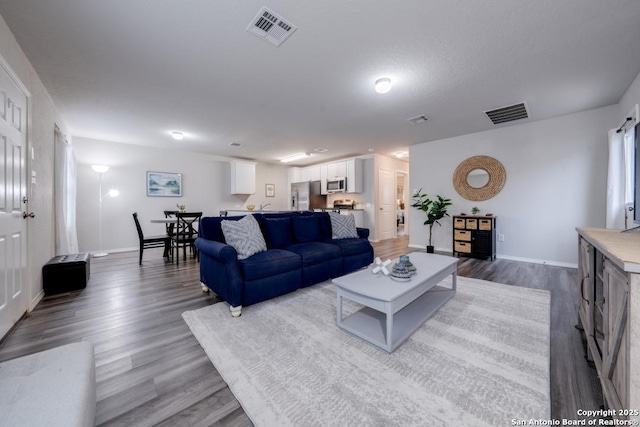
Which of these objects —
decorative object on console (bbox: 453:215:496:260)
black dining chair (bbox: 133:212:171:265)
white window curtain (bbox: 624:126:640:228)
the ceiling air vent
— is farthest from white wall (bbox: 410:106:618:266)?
black dining chair (bbox: 133:212:171:265)

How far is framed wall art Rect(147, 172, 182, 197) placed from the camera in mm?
5840

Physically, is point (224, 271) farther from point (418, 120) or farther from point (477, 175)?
point (477, 175)

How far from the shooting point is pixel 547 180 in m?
4.13

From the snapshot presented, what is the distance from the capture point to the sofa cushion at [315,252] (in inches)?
111

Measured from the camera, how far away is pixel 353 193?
7039 millimetres

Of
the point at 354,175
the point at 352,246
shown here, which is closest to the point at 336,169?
the point at 354,175

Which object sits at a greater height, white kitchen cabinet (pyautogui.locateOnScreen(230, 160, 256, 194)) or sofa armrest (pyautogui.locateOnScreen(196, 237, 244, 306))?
white kitchen cabinet (pyautogui.locateOnScreen(230, 160, 256, 194))

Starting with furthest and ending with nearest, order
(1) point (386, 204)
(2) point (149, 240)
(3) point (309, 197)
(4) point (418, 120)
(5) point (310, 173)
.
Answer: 1. (5) point (310, 173)
2. (3) point (309, 197)
3. (1) point (386, 204)
4. (2) point (149, 240)
5. (4) point (418, 120)

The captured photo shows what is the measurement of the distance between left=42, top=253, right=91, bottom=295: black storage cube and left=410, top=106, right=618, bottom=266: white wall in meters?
6.36

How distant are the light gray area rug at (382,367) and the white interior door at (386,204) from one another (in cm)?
452

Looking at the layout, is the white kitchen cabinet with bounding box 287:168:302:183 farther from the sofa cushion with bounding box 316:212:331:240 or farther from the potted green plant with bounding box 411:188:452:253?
the sofa cushion with bounding box 316:212:331:240

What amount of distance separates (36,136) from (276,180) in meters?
5.80

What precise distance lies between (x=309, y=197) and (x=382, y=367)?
6.35 m

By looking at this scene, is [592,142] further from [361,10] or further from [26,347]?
[26,347]
